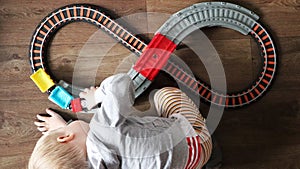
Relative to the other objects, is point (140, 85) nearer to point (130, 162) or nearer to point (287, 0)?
point (130, 162)

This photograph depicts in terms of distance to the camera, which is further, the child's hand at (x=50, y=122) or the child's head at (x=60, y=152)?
the child's hand at (x=50, y=122)

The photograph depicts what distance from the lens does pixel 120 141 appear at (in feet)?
2.54

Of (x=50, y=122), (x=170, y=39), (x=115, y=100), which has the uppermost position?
(x=170, y=39)

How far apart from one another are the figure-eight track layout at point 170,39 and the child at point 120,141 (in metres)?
0.26

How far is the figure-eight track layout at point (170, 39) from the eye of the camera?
1.14 meters

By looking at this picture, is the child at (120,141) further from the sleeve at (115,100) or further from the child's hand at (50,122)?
the child's hand at (50,122)

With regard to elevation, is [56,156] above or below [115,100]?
below

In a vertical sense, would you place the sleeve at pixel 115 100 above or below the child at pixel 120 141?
above

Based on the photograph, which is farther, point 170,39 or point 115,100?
point 170,39

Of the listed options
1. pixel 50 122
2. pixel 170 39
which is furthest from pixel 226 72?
pixel 50 122

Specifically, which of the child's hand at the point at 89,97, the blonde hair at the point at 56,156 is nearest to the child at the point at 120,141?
the blonde hair at the point at 56,156

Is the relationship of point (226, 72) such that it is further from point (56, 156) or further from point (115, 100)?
point (56, 156)

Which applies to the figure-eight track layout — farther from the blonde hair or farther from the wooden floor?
the blonde hair

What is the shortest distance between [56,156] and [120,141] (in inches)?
5.8
